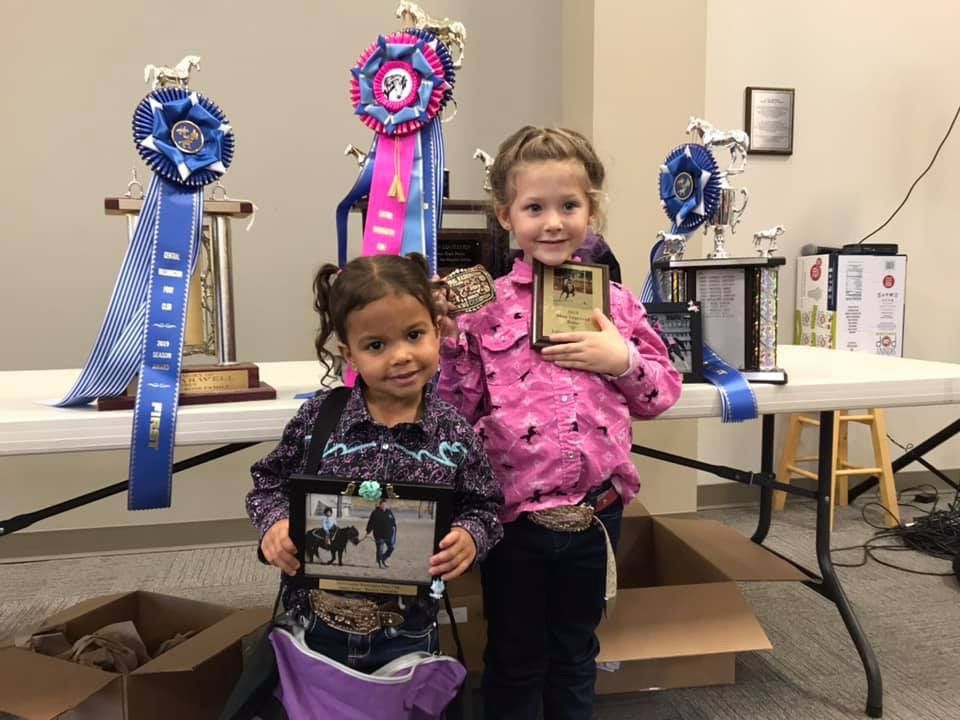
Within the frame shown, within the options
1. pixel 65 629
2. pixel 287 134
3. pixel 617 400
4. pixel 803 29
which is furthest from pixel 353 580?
pixel 803 29

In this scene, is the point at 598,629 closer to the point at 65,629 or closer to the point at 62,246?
the point at 65,629

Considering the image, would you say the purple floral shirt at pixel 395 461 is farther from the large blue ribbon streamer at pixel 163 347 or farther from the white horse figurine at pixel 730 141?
the white horse figurine at pixel 730 141

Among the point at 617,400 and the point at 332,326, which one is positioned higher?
the point at 332,326

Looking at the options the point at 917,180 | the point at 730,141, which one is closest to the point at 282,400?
the point at 730,141

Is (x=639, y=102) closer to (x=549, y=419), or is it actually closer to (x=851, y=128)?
(x=851, y=128)

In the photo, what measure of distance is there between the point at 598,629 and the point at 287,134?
1765 millimetres

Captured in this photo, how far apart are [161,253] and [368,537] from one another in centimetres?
58

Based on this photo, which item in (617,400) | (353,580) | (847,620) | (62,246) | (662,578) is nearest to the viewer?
(353,580)

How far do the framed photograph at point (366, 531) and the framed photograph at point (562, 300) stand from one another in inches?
12.5

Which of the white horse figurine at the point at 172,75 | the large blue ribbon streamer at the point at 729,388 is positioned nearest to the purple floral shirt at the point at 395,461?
the large blue ribbon streamer at the point at 729,388

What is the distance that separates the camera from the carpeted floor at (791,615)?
1.51 m

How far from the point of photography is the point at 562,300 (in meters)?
1.08

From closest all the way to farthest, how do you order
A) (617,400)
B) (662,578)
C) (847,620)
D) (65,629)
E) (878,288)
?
1. (617,400)
2. (65,629)
3. (847,620)
4. (662,578)
5. (878,288)

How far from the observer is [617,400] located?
3.63ft
